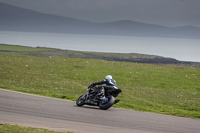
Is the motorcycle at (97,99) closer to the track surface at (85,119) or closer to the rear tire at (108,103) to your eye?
the rear tire at (108,103)

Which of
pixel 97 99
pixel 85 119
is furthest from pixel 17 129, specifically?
pixel 97 99

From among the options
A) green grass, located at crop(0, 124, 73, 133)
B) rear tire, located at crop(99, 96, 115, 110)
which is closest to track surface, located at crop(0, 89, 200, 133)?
rear tire, located at crop(99, 96, 115, 110)

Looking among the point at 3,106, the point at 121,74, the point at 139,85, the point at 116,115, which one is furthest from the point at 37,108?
the point at 121,74

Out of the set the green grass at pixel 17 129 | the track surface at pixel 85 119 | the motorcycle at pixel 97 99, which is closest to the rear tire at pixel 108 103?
the motorcycle at pixel 97 99

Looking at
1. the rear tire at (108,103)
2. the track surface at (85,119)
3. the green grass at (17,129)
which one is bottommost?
the track surface at (85,119)

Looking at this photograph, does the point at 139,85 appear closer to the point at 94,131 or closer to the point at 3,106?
the point at 3,106

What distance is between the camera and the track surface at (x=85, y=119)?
12.7 metres

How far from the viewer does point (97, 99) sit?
17.4 meters

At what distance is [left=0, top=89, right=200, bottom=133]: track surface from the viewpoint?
12734mm

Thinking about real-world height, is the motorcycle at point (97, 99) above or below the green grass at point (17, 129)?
above

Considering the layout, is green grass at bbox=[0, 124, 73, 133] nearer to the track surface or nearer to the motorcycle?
the track surface

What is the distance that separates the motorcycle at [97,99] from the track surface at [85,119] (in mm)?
307

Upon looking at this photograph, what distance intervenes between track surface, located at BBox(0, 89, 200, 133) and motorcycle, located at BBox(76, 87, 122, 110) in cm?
31

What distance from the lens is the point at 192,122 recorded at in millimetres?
15359
